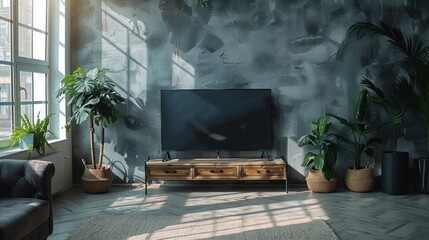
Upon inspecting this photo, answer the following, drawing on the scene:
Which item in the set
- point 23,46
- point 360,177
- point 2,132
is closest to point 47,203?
point 2,132

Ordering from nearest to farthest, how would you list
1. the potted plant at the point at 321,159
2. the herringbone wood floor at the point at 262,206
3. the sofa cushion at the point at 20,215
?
the sofa cushion at the point at 20,215 → the herringbone wood floor at the point at 262,206 → the potted plant at the point at 321,159

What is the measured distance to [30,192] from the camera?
365 centimetres

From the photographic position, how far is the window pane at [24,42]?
514cm

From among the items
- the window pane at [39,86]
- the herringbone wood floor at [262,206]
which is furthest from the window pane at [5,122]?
the herringbone wood floor at [262,206]

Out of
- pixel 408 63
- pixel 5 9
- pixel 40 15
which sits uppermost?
pixel 40 15

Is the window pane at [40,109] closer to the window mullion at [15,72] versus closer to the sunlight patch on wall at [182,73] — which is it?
the window mullion at [15,72]

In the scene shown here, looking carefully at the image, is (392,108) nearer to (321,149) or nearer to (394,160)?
(394,160)

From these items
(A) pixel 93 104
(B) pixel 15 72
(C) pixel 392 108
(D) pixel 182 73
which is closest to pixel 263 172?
(D) pixel 182 73

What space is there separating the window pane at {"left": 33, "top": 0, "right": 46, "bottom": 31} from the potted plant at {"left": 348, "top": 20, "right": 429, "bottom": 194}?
3.91 meters

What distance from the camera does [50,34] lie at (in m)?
5.96

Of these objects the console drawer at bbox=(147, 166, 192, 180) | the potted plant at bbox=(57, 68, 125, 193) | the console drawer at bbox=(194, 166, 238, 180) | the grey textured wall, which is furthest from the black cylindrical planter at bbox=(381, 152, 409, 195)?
the potted plant at bbox=(57, 68, 125, 193)

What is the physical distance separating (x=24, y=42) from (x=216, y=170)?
2722mm

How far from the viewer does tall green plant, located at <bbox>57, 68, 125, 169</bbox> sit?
218 inches

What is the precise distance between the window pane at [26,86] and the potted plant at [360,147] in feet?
12.1
